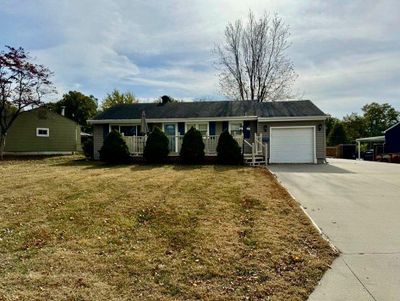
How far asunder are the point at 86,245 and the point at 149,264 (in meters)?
1.21

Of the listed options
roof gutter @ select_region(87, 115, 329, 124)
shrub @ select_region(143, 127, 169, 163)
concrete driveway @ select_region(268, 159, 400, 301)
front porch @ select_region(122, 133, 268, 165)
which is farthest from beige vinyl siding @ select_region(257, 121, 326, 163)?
concrete driveway @ select_region(268, 159, 400, 301)

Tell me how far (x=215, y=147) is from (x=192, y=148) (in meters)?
1.60

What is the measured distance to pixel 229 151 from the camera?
1566 centimetres

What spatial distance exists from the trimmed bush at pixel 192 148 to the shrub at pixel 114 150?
294cm

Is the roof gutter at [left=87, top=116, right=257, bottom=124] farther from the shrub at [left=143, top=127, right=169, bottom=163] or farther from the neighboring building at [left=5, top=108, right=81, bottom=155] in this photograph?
the neighboring building at [left=5, top=108, right=81, bottom=155]

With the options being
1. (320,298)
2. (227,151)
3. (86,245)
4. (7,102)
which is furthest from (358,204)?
(7,102)

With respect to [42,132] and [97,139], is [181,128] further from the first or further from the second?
[42,132]

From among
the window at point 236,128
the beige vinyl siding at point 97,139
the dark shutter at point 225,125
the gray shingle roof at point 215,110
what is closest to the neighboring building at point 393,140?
the gray shingle roof at point 215,110

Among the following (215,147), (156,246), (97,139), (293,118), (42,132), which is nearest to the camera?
(156,246)

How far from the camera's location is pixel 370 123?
53000 millimetres

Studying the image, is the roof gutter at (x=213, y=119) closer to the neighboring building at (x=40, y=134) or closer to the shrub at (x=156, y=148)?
the shrub at (x=156, y=148)

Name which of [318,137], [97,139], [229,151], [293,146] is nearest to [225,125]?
[229,151]

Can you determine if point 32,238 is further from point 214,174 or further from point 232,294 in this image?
point 214,174

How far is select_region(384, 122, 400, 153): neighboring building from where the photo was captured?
98.9 feet
